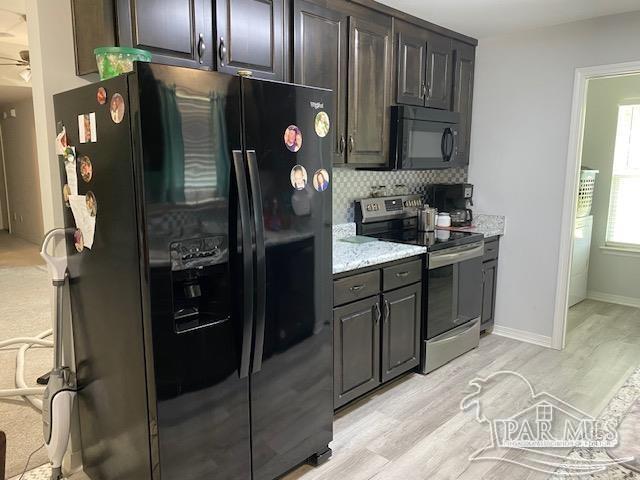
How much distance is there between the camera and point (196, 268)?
67.6 inches

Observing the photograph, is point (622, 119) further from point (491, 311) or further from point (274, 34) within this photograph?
point (274, 34)

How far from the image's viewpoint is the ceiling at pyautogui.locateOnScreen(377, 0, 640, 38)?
9.71ft

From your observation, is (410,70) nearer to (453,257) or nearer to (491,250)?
(453,257)

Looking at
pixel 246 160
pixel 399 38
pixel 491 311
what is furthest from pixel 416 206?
pixel 246 160

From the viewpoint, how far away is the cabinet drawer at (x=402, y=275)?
279 centimetres

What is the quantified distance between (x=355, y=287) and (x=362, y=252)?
30 cm

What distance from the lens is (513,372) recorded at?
3316mm

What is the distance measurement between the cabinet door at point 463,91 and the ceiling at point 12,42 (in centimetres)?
317

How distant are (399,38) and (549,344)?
2.64 metres

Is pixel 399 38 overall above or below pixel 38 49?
above

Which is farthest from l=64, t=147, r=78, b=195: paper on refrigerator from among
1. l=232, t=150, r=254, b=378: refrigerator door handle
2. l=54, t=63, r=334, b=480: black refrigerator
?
l=232, t=150, r=254, b=378: refrigerator door handle

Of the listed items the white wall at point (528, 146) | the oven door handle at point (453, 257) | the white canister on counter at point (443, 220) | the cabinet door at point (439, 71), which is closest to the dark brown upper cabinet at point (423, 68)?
the cabinet door at point (439, 71)

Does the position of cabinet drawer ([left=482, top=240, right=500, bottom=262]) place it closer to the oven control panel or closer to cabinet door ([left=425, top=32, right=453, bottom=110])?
the oven control panel

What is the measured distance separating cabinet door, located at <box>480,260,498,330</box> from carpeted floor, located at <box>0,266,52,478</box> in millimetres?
3106
